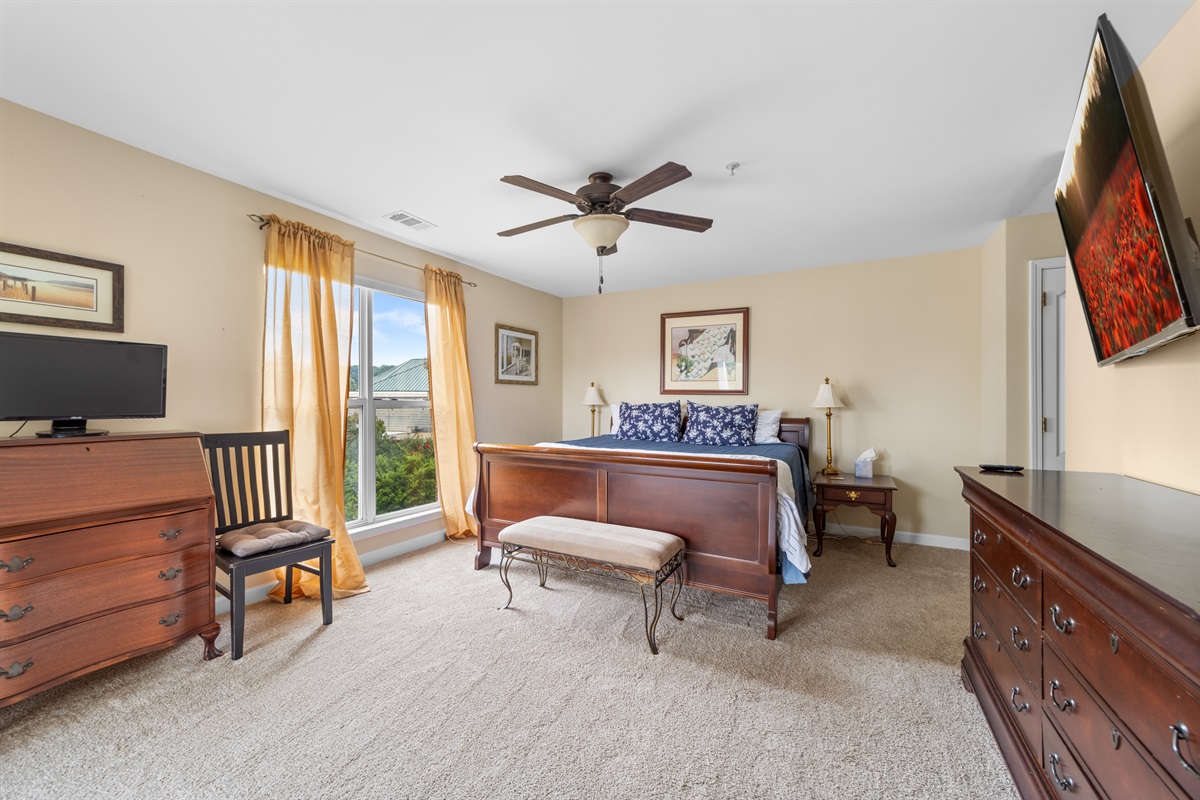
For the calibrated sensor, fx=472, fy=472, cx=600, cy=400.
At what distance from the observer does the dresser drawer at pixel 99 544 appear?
172cm

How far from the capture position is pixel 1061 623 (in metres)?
1.12

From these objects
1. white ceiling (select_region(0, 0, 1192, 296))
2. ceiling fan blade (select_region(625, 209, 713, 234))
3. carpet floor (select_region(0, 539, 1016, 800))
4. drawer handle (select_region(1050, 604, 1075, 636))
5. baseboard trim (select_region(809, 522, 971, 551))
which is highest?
white ceiling (select_region(0, 0, 1192, 296))

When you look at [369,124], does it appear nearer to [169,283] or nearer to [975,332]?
[169,283]

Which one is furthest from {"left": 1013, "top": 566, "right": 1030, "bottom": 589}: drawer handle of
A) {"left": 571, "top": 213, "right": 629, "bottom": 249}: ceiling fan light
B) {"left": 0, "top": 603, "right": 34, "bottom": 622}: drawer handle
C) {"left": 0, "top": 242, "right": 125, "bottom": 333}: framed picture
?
{"left": 0, "top": 242, "right": 125, "bottom": 333}: framed picture

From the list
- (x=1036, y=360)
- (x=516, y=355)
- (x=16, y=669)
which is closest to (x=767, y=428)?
(x=1036, y=360)

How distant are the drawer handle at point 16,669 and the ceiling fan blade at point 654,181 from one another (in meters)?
2.99

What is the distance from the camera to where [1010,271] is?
3.21m

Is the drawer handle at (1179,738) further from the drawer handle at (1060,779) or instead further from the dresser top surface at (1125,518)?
the drawer handle at (1060,779)

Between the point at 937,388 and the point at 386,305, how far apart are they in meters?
4.58

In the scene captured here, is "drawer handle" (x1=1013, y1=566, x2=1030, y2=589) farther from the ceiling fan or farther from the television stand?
the television stand

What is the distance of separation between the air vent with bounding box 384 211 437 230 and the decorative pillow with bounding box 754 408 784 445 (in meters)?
3.20

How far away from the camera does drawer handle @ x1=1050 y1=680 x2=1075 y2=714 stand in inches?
43.2

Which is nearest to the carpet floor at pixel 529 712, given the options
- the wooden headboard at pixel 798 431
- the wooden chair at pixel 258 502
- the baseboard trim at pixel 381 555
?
the baseboard trim at pixel 381 555

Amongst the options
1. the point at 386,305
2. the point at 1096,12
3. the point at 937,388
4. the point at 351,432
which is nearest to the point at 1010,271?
the point at 937,388
